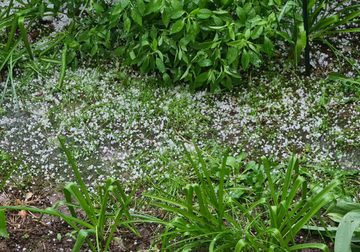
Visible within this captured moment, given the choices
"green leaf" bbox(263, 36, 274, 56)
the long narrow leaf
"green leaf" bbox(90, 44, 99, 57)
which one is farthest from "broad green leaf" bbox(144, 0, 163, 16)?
the long narrow leaf

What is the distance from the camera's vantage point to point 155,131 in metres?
2.72

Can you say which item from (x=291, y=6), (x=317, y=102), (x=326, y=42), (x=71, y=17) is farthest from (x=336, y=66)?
(x=71, y=17)

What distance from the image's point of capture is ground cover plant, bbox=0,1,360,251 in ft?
7.51

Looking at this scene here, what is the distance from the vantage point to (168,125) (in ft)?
9.02

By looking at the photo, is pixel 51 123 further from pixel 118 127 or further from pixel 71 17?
pixel 71 17

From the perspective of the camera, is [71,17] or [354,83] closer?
[354,83]

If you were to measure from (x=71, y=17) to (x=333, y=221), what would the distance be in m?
2.36

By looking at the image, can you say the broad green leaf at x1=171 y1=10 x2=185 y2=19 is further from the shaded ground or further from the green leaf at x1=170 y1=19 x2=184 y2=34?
the shaded ground

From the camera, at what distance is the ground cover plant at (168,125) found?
2289 mm

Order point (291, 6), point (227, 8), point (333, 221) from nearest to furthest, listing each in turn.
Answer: point (333, 221) < point (291, 6) < point (227, 8)

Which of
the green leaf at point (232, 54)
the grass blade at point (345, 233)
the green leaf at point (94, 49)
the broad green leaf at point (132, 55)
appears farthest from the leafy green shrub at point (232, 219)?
the green leaf at point (94, 49)

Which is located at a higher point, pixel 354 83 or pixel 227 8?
pixel 227 8

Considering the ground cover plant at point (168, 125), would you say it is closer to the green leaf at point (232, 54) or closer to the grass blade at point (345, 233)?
the green leaf at point (232, 54)

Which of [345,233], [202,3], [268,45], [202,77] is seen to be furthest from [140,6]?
[345,233]
